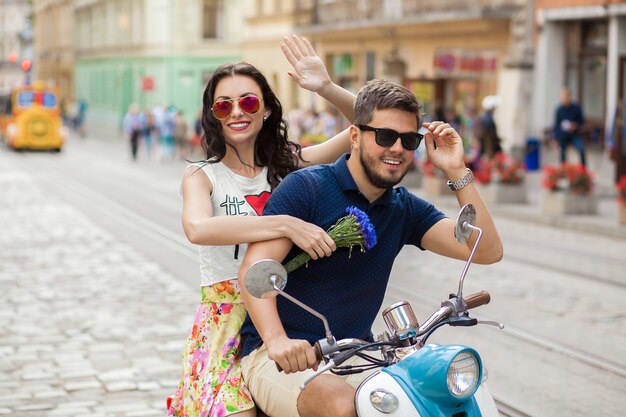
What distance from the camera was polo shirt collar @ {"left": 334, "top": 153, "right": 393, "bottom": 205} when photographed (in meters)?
3.92

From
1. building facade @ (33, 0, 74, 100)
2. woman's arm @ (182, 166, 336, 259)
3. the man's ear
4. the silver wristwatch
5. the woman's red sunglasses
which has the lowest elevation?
woman's arm @ (182, 166, 336, 259)

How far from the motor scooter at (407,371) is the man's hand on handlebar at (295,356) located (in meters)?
0.04

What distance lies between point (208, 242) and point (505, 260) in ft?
32.5

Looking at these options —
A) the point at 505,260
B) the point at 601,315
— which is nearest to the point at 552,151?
the point at 505,260

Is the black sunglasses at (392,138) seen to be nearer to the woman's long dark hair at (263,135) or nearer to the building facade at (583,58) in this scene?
Answer: the woman's long dark hair at (263,135)

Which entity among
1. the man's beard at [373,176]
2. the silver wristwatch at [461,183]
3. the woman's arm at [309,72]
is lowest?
the silver wristwatch at [461,183]

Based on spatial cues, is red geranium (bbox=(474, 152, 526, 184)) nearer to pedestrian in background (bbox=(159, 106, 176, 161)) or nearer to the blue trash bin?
the blue trash bin

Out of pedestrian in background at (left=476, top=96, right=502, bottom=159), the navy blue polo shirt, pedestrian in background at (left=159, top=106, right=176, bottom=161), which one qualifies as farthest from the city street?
pedestrian in background at (left=159, top=106, right=176, bottom=161)

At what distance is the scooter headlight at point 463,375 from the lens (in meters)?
3.37

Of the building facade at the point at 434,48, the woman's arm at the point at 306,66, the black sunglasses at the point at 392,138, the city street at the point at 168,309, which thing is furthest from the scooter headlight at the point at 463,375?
the building facade at the point at 434,48

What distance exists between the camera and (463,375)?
11.2ft

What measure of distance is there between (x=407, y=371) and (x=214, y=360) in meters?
1.02

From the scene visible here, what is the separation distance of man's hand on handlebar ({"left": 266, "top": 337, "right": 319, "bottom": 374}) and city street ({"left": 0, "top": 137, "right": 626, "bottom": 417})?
11.3ft

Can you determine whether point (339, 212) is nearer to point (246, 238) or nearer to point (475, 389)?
point (246, 238)
